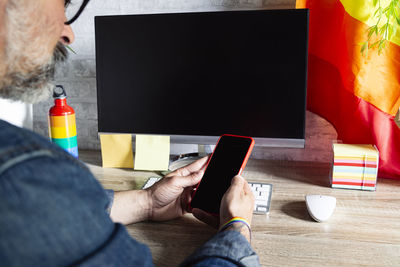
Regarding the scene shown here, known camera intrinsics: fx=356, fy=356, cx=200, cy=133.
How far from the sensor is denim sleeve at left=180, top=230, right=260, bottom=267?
0.57m

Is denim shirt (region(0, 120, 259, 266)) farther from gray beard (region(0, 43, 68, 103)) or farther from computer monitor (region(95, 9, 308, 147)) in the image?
computer monitor (region(95, 9, 308, 147))

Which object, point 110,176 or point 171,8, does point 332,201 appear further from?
point 171,8

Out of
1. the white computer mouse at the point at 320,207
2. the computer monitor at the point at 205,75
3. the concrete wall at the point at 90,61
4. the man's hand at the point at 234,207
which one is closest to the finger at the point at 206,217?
the man's hand at the point at 234,207

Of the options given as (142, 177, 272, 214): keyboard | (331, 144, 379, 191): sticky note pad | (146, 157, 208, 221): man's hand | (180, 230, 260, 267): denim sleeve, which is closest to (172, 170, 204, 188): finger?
(146, 157, 208, 221): man's hand

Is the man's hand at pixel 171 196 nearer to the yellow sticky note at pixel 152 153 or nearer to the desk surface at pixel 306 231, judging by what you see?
the desk surface at pixel 306 231

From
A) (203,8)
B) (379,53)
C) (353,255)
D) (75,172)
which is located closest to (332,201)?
(353,255)

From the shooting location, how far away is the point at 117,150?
3.82ft

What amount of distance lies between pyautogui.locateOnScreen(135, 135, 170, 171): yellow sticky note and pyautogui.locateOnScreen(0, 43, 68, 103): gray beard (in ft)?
1.46

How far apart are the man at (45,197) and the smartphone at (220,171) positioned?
19 centimetres

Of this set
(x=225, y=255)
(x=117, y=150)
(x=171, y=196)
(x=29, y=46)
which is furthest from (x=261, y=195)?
(x=29, y=46)

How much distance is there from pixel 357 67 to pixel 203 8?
532 millimetres

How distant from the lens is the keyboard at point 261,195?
846 millimetres

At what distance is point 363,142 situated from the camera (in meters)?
1.05

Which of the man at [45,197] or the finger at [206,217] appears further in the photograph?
the finger at [206,217]
